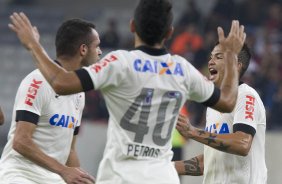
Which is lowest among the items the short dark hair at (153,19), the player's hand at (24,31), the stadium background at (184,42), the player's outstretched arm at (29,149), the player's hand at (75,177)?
the player's hand at (75,177)

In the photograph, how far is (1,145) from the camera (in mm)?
17484

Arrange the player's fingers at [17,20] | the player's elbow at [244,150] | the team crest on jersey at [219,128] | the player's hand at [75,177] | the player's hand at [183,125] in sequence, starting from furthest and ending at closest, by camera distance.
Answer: the team crest on jersey at [219,128], the player's elbow at [244,150], the player's hand at [183,125], the player's hand at [75,177], the player's fingers at [17,20]

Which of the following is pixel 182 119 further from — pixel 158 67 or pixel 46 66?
pixel 46 66

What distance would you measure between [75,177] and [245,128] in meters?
1.34

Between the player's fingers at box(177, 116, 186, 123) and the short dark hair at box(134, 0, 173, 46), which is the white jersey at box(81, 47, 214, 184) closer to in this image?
the short dark hair at box(134, 0, 173, 46)

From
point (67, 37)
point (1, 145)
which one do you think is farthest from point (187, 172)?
point (1, 145)

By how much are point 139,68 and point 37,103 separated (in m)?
1.50

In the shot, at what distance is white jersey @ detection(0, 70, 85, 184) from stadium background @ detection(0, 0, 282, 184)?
650 cm

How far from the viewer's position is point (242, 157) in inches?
277

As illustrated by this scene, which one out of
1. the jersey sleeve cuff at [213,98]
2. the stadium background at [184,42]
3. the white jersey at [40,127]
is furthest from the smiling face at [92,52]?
the stadium background at [184,42]

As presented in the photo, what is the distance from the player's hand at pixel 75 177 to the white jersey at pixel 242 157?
1150 millimetres

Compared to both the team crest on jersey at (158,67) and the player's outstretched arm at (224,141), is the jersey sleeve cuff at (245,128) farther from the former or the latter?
the team crest on jersey at (158,67)

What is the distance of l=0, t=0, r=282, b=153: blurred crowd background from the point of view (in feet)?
52.4

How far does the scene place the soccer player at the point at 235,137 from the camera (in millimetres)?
6684
